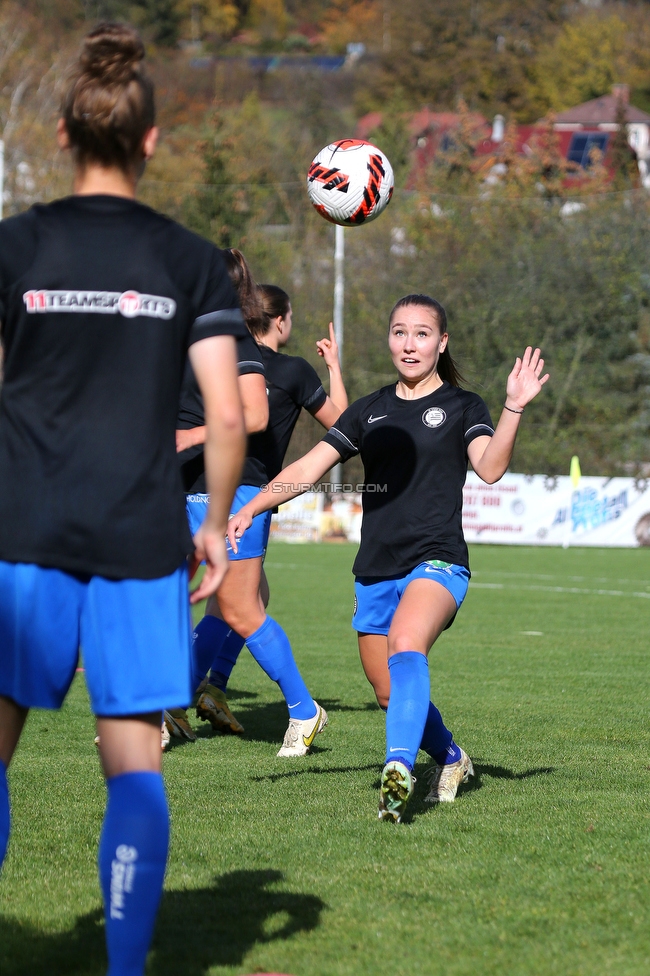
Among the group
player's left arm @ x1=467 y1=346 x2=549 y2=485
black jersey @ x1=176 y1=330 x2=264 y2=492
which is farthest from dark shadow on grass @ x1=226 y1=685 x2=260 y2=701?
player's left arm @ x1=467 y1=346 x2=549 y2=485

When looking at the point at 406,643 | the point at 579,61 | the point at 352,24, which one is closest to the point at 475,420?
the point at 406,643

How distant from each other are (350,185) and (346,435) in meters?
1.92

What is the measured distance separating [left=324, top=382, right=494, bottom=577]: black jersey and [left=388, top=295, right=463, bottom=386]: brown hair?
0.47 ft

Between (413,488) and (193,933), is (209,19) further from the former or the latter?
(193,933)

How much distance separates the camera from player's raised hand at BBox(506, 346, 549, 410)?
4555 millimetres

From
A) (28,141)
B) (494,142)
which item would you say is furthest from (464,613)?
A: (494,142)

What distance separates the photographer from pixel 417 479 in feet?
16.2

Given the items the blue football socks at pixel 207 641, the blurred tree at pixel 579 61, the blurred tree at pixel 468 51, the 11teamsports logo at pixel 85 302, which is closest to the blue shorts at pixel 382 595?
the blue football socks at pixel 207 641

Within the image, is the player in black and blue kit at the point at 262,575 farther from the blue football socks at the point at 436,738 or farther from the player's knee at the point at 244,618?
the blue football socks at the point at 436,738

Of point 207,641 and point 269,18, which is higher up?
point 269,18

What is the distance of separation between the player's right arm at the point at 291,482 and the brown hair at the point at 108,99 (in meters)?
2.25

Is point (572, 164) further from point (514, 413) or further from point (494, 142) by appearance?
point (514, 413)

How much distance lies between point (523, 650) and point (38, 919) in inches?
286

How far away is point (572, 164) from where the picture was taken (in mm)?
46938
